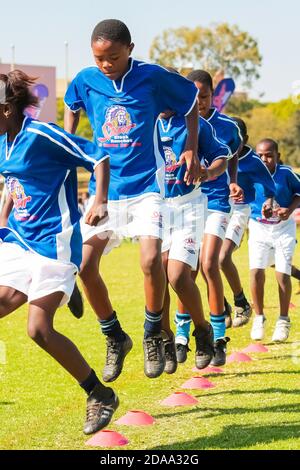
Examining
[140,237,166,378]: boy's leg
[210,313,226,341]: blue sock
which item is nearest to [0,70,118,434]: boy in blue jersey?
[140,237,166,378]: boy's leg

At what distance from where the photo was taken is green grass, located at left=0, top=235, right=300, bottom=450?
18.9ft

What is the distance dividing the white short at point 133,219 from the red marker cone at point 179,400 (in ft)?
4.35

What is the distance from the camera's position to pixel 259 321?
9.73 m

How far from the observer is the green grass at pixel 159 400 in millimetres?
5754

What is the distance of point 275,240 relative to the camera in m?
10.0

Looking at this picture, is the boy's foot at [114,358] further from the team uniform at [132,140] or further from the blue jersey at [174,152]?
the blue jersey at [174,152]

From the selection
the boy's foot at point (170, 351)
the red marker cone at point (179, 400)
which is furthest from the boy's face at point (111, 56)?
the red marker cone at point (179, 400)

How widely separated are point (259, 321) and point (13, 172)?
4.93m

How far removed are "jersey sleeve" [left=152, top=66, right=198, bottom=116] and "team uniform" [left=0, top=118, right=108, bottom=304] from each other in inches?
41.5

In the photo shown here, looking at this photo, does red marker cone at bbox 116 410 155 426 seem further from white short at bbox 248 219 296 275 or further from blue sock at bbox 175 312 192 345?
white short at bbox 248 219 296 275

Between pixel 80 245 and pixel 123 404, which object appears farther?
pixel 123 404

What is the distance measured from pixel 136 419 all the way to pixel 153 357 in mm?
425
